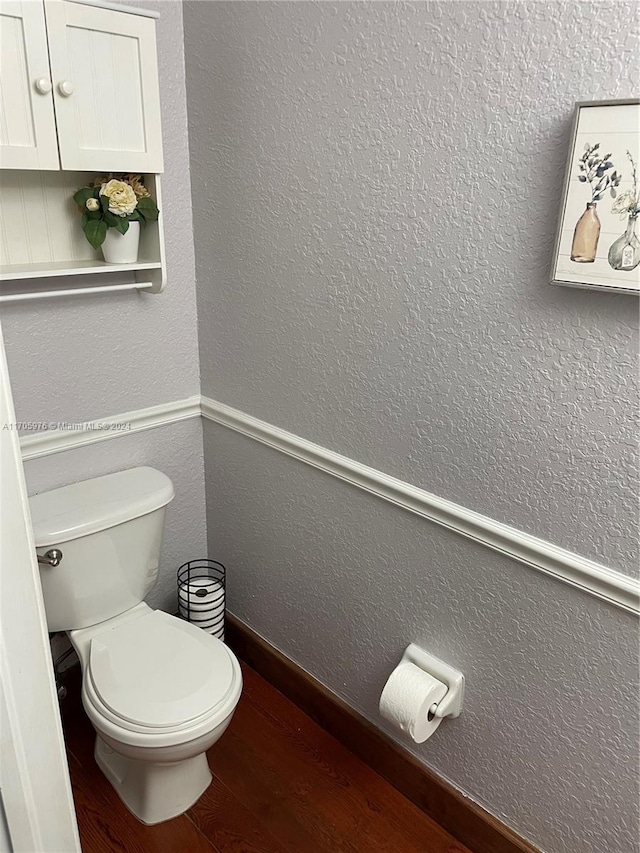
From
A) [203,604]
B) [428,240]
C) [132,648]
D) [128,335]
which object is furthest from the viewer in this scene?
[203,604]

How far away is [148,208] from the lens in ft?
5.65

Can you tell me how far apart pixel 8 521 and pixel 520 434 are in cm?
92

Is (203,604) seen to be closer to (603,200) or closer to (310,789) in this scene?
(310,789)

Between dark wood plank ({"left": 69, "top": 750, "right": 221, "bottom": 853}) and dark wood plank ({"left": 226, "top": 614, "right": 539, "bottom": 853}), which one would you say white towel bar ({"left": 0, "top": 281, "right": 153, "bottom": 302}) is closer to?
dark wood plank ({"left": 226, "top": 614, "right": 539, "bottom": 853})

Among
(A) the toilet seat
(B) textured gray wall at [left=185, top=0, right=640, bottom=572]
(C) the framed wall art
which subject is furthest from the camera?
(A) the toilet seat

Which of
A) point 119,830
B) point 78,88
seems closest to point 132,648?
point 119,830

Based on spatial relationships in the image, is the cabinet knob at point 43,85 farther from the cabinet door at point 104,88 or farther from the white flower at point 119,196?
the white flower at point 119,196

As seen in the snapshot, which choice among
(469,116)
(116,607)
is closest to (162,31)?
(469,116)

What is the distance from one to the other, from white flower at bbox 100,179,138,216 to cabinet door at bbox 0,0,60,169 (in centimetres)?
16

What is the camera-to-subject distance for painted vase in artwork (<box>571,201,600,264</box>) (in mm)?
1122

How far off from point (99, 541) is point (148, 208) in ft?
2.78

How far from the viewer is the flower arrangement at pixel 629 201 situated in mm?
1066

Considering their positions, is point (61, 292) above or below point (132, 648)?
above

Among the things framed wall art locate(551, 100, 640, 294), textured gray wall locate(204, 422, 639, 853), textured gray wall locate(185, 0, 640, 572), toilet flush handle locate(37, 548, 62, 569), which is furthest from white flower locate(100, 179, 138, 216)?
framed wall art locate(551, 100, 640, 294)
